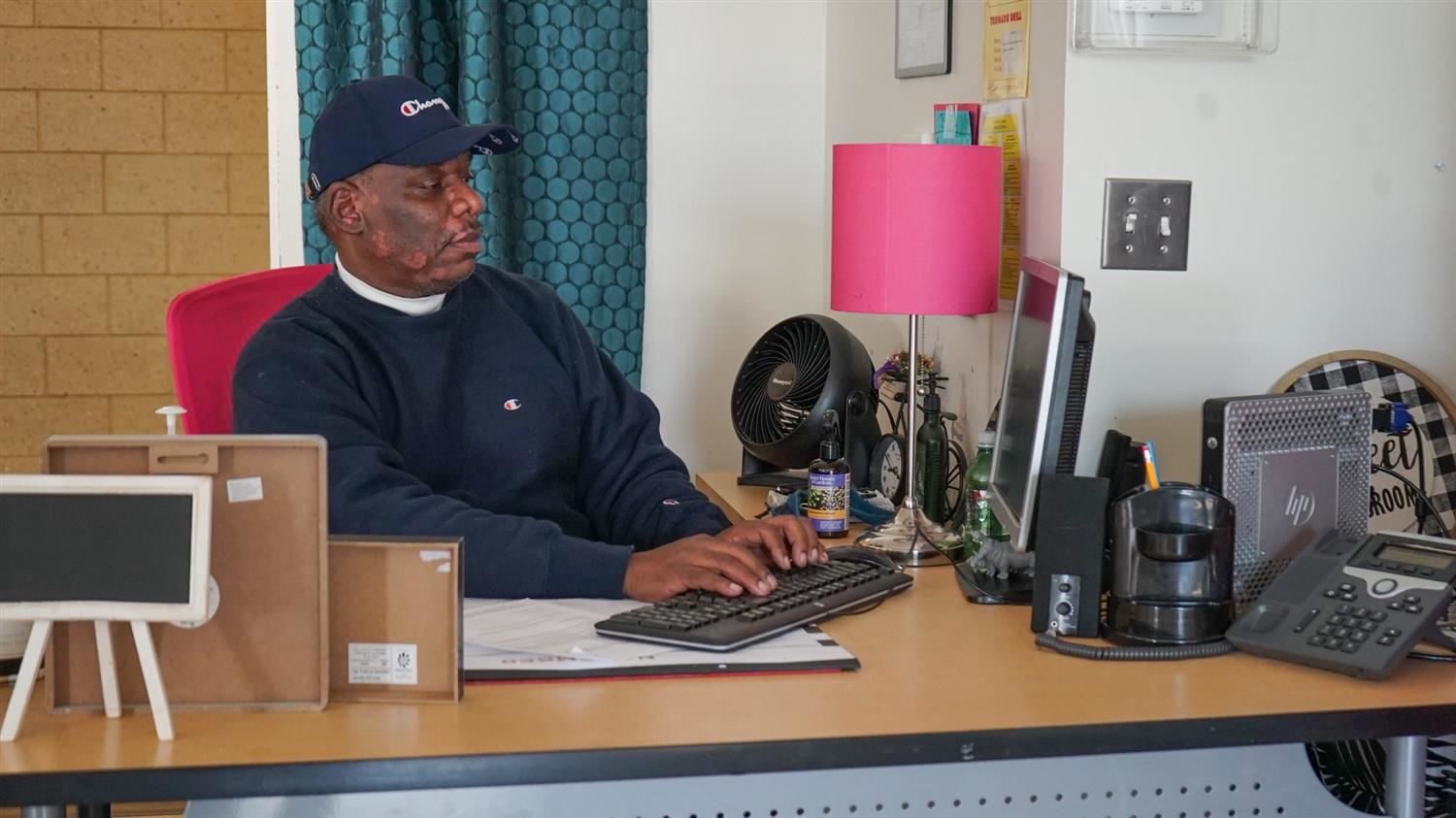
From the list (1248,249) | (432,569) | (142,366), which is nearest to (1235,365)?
(1248,249)

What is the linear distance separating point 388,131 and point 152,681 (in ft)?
3.04

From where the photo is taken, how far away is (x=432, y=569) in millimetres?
1333

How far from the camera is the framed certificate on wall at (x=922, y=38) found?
257 centimetres

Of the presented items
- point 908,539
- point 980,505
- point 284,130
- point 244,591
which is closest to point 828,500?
point 908,539

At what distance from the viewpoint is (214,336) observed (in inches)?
83.4

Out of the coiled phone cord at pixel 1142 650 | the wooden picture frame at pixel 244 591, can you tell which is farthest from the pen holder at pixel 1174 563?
the wooden picture frame at pixel 244 591

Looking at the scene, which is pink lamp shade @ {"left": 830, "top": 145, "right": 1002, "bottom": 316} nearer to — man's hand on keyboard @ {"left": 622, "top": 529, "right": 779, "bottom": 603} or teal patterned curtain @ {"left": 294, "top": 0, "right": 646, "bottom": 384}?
man's hand on keyboard @ {"left": 622, "top": 529, "right": 779, "bottom": 603}

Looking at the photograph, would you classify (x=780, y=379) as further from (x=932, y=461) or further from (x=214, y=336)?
(x=214, y=336)

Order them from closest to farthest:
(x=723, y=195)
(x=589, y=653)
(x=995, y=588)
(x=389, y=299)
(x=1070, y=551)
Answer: (x=589, y=653) → (x=1070, y=551) → (x=995, y=588) → (x=389, y=299) → (x=723, y=195)

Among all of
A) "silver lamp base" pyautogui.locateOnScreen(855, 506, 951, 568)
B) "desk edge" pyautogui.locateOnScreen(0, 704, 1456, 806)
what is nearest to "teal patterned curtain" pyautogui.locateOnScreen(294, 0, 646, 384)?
"silver lamp base" pyautogui.locateOnScreen(855, 506, 951, 568)

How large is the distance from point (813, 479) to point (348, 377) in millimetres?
691

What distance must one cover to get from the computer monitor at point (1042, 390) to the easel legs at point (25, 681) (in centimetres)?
95

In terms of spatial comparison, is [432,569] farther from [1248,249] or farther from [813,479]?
[1248,249]

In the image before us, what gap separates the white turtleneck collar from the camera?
2.01 meters
